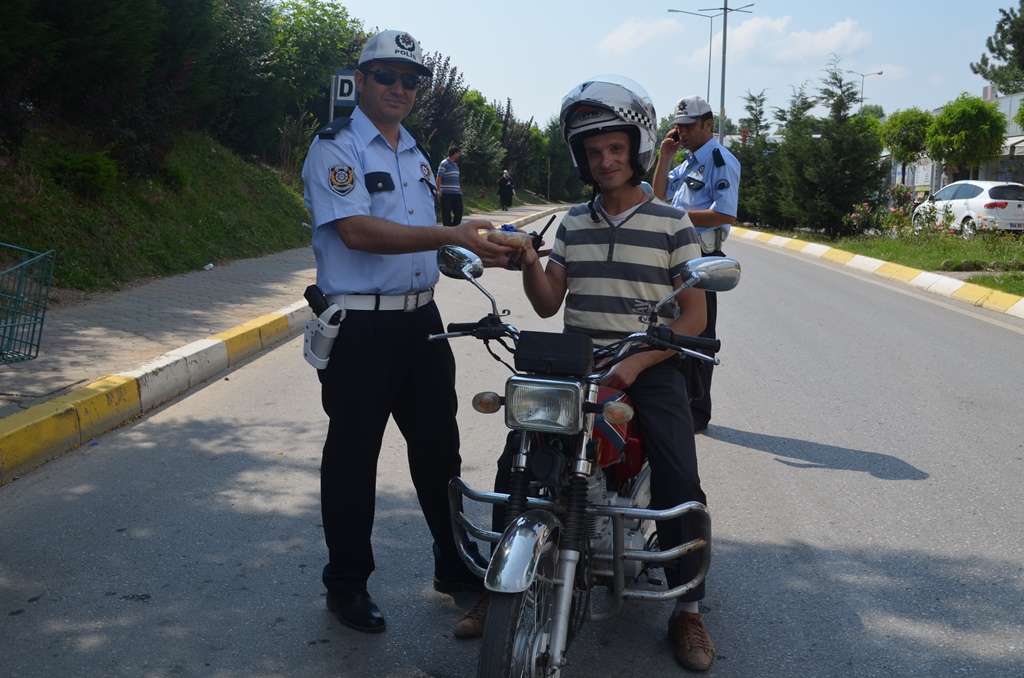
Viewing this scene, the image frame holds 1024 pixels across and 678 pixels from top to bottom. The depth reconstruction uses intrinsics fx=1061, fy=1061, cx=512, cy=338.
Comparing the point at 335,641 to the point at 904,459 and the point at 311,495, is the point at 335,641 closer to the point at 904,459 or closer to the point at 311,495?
the point at 311,495

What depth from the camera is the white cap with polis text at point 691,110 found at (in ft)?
19.4

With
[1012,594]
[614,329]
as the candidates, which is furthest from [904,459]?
[614,329]

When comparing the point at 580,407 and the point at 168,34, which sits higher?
the point at 168,34

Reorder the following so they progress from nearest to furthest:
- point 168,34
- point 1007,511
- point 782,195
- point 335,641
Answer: point 335,641 → point 1007,511 → point 168,34 → point 782,195

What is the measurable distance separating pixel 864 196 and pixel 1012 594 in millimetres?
22173

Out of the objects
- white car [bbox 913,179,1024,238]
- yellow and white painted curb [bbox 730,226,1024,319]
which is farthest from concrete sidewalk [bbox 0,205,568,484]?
white car [bbox 913,179,1024,238]

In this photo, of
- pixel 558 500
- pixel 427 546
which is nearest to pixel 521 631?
pixel 558 500

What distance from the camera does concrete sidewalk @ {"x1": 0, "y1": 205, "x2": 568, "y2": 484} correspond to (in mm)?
5684

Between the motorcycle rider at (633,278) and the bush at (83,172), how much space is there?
9.98 m

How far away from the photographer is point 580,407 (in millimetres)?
2725

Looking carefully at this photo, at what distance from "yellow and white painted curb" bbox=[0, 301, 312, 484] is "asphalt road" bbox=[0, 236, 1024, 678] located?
0.39ft

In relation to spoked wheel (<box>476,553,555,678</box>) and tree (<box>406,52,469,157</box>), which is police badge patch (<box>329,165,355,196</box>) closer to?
spoked wheel (<box>476,553,555,678</box>)

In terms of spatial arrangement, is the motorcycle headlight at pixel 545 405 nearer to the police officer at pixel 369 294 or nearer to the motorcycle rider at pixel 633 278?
the motorcycle rider at pixel 633 278

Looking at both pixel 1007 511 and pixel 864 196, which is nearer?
pixel 1007 511
